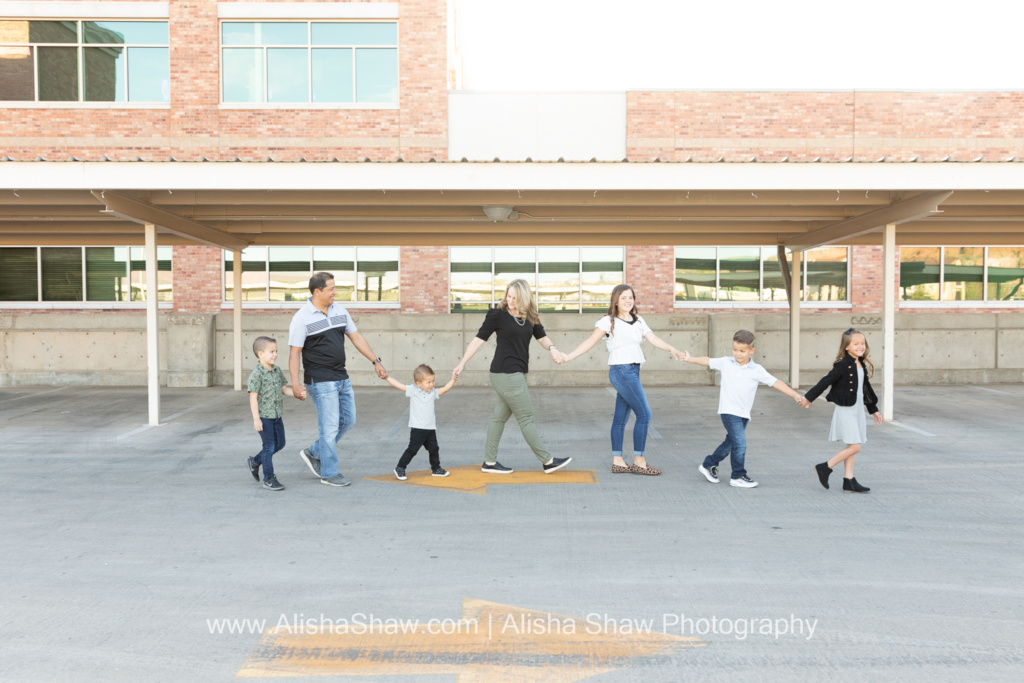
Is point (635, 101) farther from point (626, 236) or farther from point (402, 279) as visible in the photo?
point (402, 279)

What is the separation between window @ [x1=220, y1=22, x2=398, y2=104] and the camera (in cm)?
1756

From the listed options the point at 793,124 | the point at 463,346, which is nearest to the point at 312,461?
the point at 463,346

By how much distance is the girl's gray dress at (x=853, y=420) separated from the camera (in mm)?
6199

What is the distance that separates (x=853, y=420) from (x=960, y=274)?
49.8ft

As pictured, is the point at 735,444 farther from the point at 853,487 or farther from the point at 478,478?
the point at 478,478

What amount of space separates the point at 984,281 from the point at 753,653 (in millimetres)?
18822

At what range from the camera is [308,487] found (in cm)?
668

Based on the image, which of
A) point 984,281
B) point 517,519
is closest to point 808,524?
point 517,519

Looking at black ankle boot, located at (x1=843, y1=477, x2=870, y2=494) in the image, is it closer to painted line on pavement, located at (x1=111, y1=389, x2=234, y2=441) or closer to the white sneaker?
the white sneaker

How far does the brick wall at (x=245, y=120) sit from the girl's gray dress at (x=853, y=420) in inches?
517

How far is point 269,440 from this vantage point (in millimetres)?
6418

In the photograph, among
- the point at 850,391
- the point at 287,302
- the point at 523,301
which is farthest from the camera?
the point at 287,302

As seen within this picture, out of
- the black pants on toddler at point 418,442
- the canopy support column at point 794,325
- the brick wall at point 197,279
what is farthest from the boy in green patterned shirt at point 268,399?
the brick wall at point 197,279

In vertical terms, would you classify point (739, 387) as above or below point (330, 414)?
above
